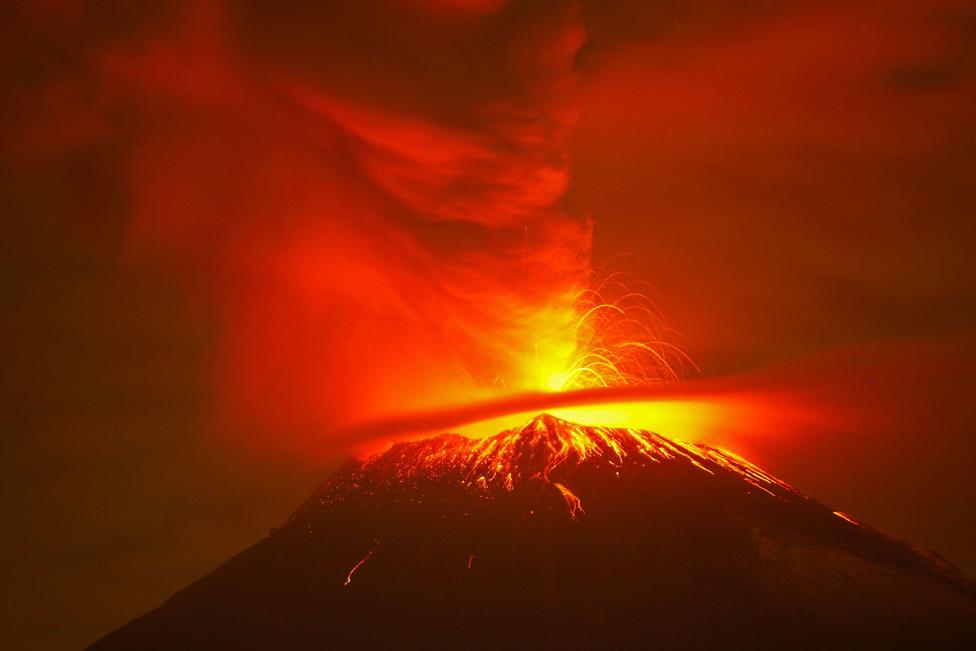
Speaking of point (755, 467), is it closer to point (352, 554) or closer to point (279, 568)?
point (352, 554)

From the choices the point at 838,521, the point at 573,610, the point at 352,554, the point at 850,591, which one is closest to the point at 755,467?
the point at 838,521

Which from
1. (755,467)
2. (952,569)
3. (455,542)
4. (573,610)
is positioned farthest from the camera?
(755,467)

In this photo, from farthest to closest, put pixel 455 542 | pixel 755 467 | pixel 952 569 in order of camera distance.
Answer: pixel 755 467
pixel 952 569
pixel 455 542

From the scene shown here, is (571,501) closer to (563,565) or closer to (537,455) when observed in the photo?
(537,455)

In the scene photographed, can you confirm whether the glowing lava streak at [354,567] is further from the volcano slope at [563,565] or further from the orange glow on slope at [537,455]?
the orange glow on slope at [537,455]

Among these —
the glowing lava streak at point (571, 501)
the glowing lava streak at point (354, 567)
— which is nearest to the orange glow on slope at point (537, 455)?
the glowing lava streak at point (571, 501)

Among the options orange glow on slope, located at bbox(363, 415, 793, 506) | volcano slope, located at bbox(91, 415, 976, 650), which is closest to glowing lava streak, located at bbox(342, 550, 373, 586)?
volcano slope, located at bbox(91, 415, 976, 650)

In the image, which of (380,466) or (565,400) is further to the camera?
(380,466)

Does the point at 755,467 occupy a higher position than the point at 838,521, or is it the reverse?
the point at 755,467
